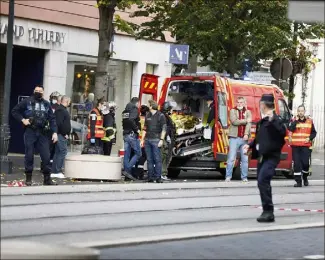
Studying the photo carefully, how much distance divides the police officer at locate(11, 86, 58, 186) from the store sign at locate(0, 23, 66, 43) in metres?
8.44

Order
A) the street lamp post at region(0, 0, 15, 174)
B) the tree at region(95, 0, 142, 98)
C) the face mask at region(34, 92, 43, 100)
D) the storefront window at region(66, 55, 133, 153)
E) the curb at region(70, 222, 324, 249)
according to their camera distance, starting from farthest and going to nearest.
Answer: the storefront window at region(66, 55, 133, 153) → the tree at region(95, 0, 142, 98) → the street lamp post at region(0, 0, 15, 174) → the face mask at region(34, 92, 43, 100) → the curb at region(70, 222, 324, 249)

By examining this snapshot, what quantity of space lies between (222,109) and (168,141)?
4.59ft

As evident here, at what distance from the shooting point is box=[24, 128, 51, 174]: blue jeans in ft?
59.9

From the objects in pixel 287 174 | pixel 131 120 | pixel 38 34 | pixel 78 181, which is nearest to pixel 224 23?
pixel 38 34

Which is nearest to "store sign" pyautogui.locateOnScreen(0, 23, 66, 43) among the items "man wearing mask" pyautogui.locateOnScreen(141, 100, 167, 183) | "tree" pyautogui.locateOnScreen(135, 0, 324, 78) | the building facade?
the building facade

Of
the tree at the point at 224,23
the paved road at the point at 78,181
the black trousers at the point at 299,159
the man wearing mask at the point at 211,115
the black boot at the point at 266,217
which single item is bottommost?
the paved road at the point at 78,181

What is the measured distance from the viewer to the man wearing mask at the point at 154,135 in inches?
830

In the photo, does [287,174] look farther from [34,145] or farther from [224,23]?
[34,145]

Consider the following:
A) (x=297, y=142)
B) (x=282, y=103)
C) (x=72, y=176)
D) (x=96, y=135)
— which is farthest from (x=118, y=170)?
(x=282, y=103)

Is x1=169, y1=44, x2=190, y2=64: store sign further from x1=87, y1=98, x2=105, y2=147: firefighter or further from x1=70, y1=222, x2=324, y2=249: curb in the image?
x1=70, y1=222, x2=324, y2=249: curb

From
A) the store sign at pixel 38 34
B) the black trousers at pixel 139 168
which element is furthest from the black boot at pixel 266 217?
the store sign at pixel 38 34

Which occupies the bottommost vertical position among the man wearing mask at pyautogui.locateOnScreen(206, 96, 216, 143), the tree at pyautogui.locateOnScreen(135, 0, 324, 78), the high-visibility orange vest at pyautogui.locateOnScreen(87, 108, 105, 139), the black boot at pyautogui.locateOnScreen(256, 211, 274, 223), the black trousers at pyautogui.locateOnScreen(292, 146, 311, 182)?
the black boot at pyautogui.locateOnScreen(256, 211, 274, 223)

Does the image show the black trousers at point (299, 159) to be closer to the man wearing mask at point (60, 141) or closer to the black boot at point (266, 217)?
the man wearing mask at point (60, 141)

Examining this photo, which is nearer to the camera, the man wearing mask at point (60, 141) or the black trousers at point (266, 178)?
the black trousers at point (266, 178)
